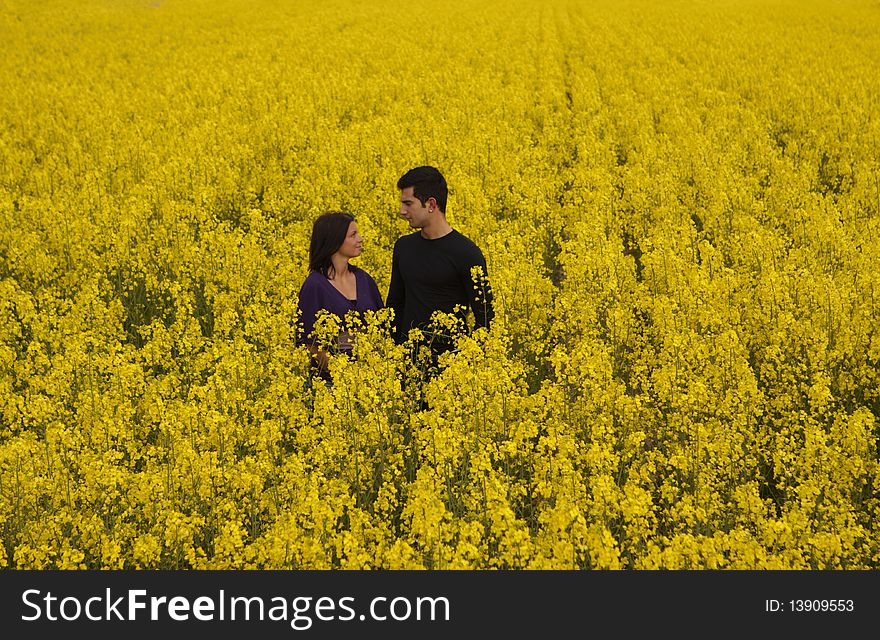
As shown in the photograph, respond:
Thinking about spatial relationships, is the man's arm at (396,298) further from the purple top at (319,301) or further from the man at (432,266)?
the purple top at (319,301)

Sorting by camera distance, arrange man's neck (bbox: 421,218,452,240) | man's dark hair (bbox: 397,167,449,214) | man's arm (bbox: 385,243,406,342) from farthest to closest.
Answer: man's arm (bbox: 385,243,406,342)
man's neck (bbox: 421,218,452,240)
man's dark hair (bbox: 397,167,449,214)

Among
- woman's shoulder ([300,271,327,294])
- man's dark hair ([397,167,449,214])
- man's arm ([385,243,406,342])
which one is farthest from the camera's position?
man's arm ([385,243,406,342])

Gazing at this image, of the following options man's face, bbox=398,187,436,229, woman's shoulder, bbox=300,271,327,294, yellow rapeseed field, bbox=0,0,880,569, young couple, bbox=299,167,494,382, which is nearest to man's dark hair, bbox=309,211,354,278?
young couple, bbox=299,167,494,382

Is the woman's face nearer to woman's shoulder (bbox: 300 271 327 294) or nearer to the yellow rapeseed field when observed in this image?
woman's shoulder (bbox: 300 271 327 294)

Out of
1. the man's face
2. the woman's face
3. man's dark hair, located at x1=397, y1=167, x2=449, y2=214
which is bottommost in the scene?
the woman's face

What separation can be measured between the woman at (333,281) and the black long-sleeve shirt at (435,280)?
0.26 metres

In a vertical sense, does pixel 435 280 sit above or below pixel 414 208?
below

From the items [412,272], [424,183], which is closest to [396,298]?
[412,272]

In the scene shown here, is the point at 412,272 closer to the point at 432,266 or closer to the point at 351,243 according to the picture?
the point at 432,266

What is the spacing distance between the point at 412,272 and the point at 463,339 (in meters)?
0.56

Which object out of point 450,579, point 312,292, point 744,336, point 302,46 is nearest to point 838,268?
point 744,336

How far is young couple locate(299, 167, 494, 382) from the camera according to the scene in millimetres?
4824

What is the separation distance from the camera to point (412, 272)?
201 inches

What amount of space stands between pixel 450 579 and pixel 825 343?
315cm
